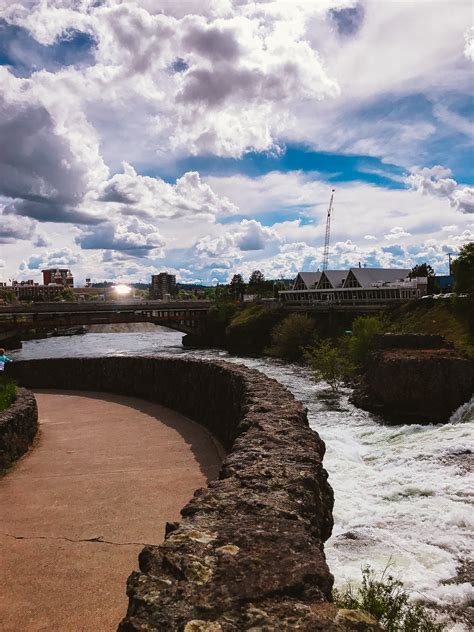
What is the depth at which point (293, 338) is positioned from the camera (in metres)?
52.2

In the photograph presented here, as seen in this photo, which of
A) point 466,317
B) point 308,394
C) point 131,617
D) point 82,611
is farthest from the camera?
point 466,317

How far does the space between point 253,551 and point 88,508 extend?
13.2ft

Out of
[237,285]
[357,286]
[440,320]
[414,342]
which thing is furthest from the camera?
[237,285]

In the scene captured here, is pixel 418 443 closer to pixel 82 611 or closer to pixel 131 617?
pixel 82 611

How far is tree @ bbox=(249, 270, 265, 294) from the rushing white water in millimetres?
108938

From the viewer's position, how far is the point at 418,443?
1688 centimetres

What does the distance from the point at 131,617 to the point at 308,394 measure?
98.1ft

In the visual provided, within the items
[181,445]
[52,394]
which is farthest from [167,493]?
[52,394]

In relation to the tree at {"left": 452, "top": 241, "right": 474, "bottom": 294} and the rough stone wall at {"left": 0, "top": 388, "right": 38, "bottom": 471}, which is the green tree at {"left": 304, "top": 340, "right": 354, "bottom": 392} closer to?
the tree at {"left": 452, "top": 241, "right": 474, "bottom": 294}

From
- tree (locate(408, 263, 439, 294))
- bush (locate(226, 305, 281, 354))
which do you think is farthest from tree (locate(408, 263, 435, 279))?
Answer: bush (locate(226, 305, 281, 354))

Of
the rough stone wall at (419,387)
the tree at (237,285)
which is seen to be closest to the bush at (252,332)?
the rough stone wall at (419,387)

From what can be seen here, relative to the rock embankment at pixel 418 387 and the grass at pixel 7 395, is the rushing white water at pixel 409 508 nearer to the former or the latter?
the rock embankment at pixel 418 387

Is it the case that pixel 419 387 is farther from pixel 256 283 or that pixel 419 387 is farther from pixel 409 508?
pixel 256 283

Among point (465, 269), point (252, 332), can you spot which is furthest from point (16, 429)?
point (252, 332)
